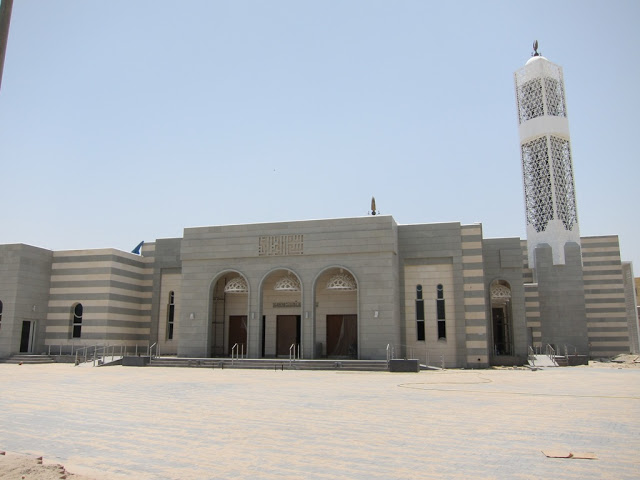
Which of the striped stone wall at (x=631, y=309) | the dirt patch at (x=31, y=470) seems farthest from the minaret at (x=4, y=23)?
the striped stone wall at (x=631, y=309)

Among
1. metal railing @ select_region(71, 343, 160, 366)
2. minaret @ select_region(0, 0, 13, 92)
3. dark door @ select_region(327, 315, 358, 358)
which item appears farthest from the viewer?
metal railing @ select_region(71, 343, 160, 366)

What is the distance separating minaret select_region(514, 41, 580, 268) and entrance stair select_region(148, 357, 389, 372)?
19332 millimetres

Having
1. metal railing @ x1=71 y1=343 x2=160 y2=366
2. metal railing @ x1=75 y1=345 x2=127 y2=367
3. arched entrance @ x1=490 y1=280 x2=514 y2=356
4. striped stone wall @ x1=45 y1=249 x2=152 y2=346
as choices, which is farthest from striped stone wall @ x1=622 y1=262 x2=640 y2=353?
metal railing @ x1=75 y1=345 x2=127 y2=367

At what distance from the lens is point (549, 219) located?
128 ft

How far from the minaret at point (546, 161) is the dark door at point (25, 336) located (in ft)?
110

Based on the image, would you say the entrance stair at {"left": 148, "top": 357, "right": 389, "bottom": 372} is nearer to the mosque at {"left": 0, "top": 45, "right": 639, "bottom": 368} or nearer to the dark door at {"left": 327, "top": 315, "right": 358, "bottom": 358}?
the mosque at {"left": 0, "top": 45, "right": 639, "bottom": 368}

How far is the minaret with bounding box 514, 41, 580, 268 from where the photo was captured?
3881cm

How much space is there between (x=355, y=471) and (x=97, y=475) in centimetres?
310

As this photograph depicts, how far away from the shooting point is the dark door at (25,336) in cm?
3219

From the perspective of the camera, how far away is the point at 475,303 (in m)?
29.0

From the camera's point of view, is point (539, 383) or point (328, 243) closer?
point (539, 383)

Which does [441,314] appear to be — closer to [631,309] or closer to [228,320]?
[228,320]

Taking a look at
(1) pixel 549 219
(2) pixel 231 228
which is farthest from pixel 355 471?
(1) pixel 549 219

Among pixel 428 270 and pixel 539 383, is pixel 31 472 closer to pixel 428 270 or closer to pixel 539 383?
pixel 539 383
